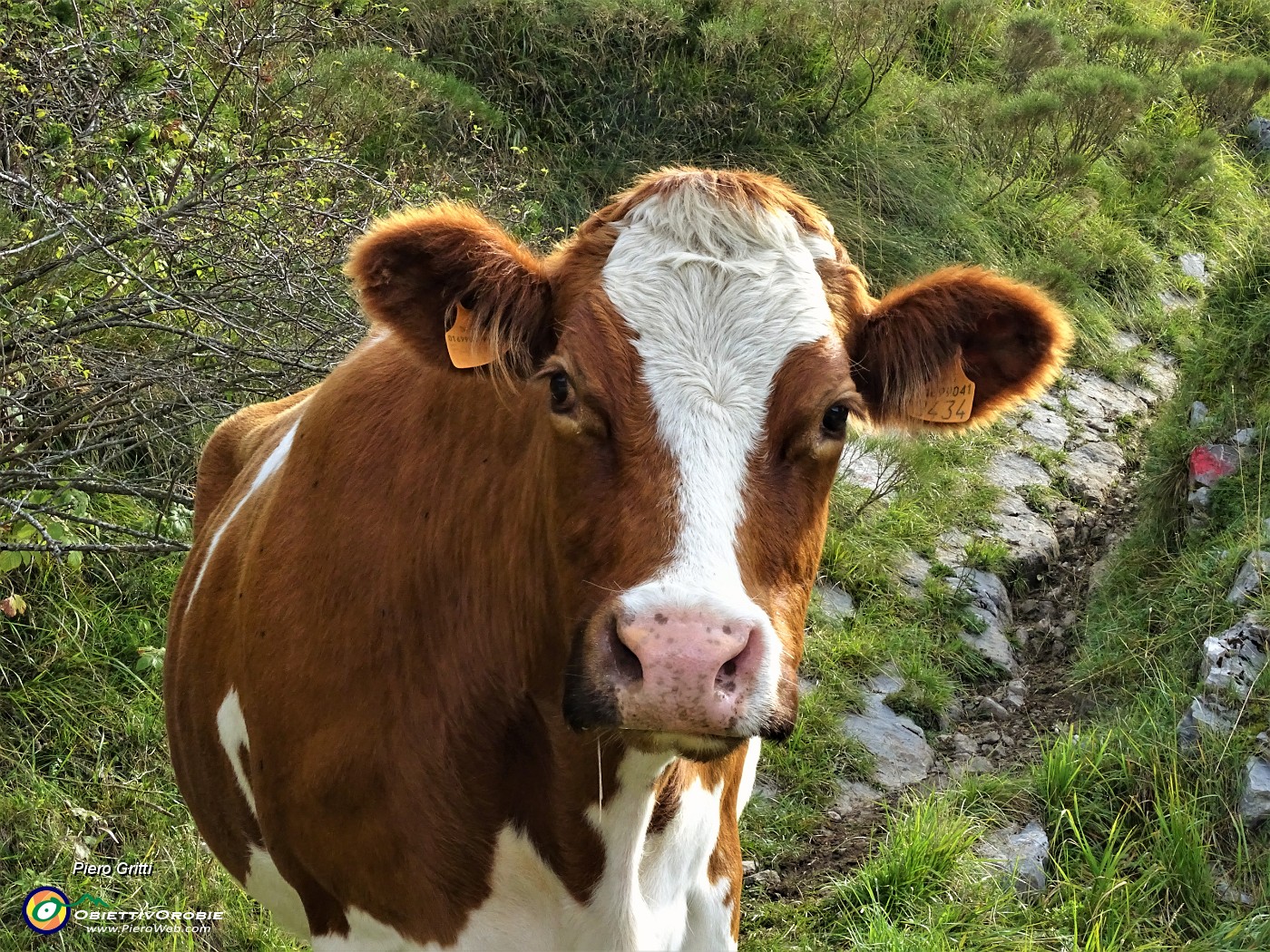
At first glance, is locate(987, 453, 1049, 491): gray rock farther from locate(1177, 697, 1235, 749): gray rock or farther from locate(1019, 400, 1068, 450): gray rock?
locate(1177, 697, 1235, 749): gray rock

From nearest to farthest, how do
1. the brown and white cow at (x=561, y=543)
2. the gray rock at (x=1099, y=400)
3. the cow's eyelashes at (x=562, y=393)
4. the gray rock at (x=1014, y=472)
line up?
the brown and white cow at (x=561, y=543)
the cow's eyelashes at (x=562, y=393)
the gray rock at (x=1014, y=472)
the gray rock at (x=1099, y=400)

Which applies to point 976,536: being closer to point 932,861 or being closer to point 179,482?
point 932,861

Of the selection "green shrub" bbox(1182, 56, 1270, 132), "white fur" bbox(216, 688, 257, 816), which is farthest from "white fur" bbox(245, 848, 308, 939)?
"green shrub" bbox(1182, 56, 1270, 132)

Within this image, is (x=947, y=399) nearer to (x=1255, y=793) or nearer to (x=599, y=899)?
(x=599, y=899)

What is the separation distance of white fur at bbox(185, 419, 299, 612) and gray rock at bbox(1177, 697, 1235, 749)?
3.15 m

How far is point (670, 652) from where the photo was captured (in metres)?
1.81

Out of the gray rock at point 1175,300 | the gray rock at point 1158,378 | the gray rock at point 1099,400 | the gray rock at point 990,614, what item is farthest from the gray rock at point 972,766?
the gray rock at point 1175,300

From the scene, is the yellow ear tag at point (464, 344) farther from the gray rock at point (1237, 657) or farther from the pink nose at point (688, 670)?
the gray rock at point (1237, 657)

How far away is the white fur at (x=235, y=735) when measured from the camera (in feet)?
9.66

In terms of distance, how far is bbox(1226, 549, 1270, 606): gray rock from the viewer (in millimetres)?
4574

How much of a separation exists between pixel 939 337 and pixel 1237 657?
99.3 inches

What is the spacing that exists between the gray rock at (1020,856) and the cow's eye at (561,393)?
2683mm

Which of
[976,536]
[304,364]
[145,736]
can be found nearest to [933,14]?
[976,536]

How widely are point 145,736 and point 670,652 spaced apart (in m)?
3.22
